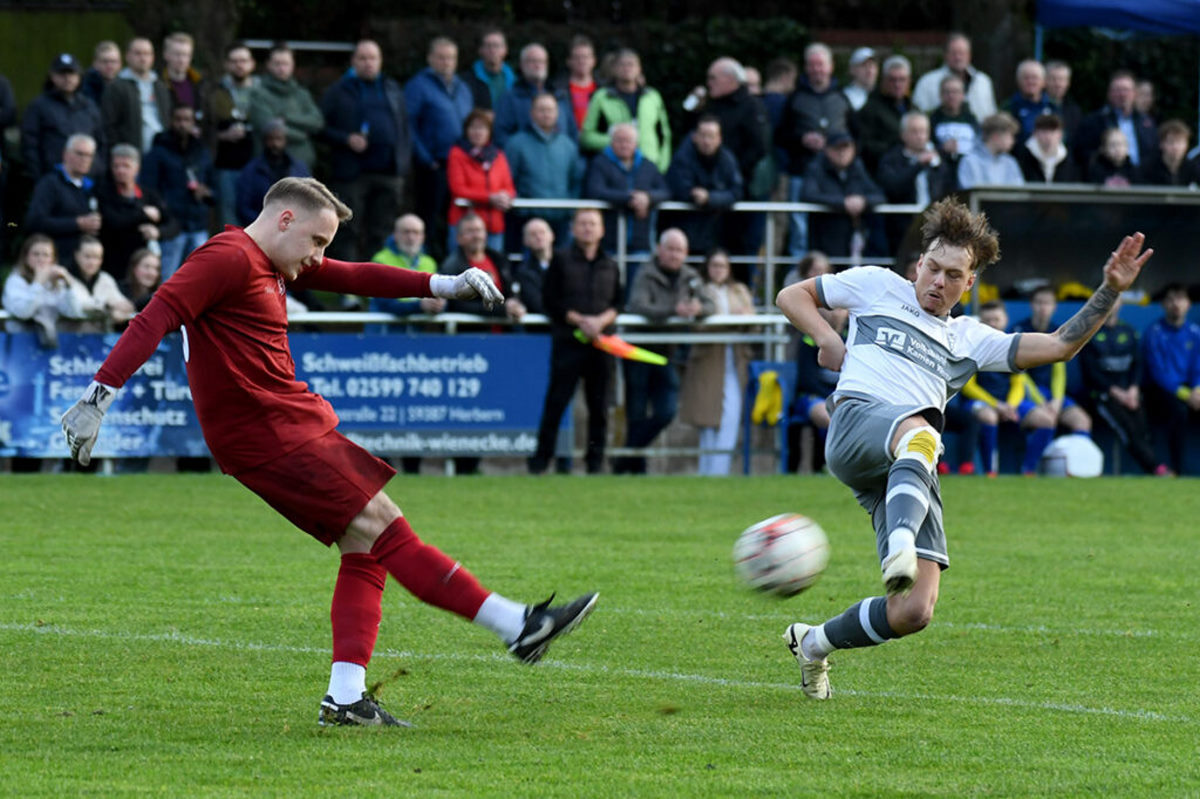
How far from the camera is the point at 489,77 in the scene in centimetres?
1745

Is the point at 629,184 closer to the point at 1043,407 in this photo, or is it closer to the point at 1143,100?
the point at 1043,407

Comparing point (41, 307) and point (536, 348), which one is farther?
point (536, 348)

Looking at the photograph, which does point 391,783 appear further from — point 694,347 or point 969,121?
point 969,121

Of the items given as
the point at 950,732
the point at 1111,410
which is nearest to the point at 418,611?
the point at 950,732

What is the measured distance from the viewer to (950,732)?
20.2 ft

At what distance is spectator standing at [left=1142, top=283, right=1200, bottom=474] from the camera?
17500 mm

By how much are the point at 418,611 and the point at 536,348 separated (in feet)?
22.7

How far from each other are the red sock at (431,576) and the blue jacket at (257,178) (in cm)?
993

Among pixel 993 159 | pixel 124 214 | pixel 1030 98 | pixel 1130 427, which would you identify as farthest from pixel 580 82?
pixel 1130 427

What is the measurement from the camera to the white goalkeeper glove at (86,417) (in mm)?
5645

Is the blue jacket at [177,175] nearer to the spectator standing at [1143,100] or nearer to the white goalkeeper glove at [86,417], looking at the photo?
the spectator standing at [1143,100]

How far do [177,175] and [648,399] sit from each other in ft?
14.6

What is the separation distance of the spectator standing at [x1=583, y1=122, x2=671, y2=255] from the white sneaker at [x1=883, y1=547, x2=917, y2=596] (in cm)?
1077

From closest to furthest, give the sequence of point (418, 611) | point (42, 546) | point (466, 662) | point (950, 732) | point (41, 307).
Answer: point (950, 732) → point (466, 662) → point (418, 611) → point (42, 546) → point (41, 307)
